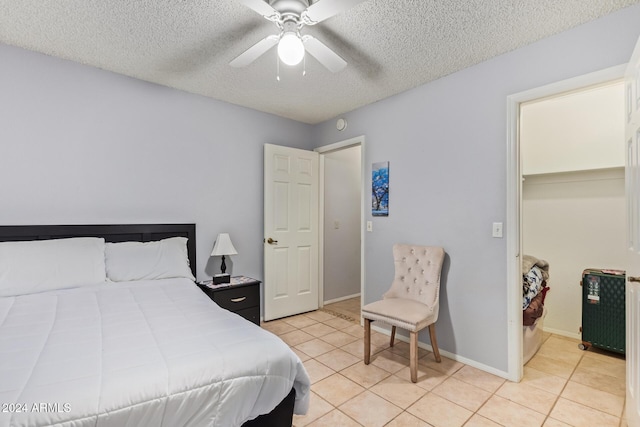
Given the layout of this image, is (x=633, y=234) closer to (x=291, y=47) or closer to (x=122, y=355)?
(x=291, y=47)

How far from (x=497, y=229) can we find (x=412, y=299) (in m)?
0.92

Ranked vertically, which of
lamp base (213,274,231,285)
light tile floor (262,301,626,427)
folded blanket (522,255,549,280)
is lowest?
light tile floor (262,301,626,427)

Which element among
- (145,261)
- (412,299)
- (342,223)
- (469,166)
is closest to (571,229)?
(469,166)

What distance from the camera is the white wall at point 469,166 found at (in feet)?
6.84

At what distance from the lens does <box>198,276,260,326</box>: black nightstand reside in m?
2.86

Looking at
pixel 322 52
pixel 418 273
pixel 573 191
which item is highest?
pixel 322 52

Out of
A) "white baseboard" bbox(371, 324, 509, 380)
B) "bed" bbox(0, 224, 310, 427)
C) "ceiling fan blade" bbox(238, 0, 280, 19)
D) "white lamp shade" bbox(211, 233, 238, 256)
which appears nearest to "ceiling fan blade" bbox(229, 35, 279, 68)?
"ceiling fan blade" bbox(238, 0, 280, 19)

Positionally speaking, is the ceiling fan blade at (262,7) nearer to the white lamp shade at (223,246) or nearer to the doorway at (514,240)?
the doorway at (514,240)

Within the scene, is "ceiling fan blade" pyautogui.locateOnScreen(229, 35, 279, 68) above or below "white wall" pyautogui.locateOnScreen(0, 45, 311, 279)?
above

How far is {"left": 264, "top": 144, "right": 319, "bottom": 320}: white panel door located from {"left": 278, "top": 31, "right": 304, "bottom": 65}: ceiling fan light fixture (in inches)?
77.9

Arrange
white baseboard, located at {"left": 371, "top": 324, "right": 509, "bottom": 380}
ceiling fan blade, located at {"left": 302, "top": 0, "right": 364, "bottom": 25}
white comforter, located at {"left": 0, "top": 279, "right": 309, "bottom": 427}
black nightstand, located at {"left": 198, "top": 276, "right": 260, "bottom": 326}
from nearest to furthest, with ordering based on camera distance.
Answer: white comforter, located at {"left": 0, "top": 279, "right": 309, "bottom": 427}
ceiling fan blade, located at {"left": 302, "top": 0, "right": 364, "bottom": 25}
white baseboard, located at {"left": 371, "top": 324, "right": 509, "bottom": 380}
black nightstand, located at {"left": 198, "top": 276, "right": 260, "bottom": 326}

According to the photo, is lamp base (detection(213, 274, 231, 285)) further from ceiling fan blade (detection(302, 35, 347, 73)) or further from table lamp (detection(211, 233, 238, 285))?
ceiling fan blade (detection(302, 35, 347, 73))

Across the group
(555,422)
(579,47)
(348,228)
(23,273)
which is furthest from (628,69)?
(23,273)

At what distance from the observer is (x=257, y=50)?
75.4 inches
